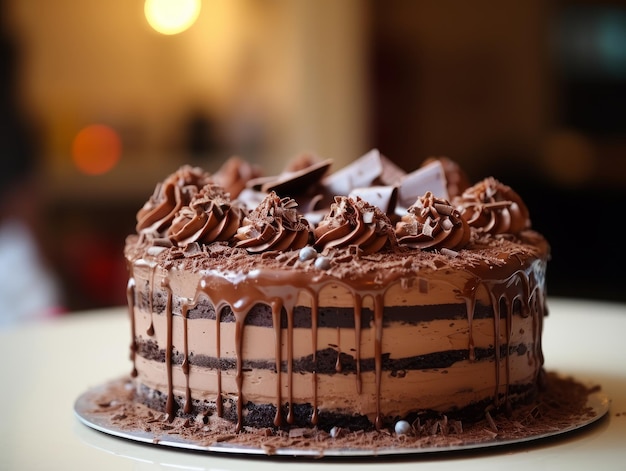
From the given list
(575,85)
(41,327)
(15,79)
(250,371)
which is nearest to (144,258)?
(250,371)

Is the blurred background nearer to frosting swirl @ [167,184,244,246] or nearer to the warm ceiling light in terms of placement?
the warm ceiling light

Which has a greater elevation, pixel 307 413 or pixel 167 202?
pixel 167 202

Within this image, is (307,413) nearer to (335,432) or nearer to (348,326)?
(335,432)

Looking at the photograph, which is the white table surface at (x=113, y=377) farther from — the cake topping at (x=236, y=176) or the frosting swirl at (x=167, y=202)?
the cake topping at (x=236, y=176)

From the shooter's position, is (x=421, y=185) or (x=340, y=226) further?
(x=421, y=185)

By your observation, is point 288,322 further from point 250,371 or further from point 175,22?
point 175,22

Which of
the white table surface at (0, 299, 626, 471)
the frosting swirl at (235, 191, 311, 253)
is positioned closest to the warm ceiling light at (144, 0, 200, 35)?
the white table surface at (0, 299, 626, 471)

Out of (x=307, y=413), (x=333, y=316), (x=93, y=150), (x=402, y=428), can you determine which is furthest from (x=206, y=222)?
(x=93, y=150)
